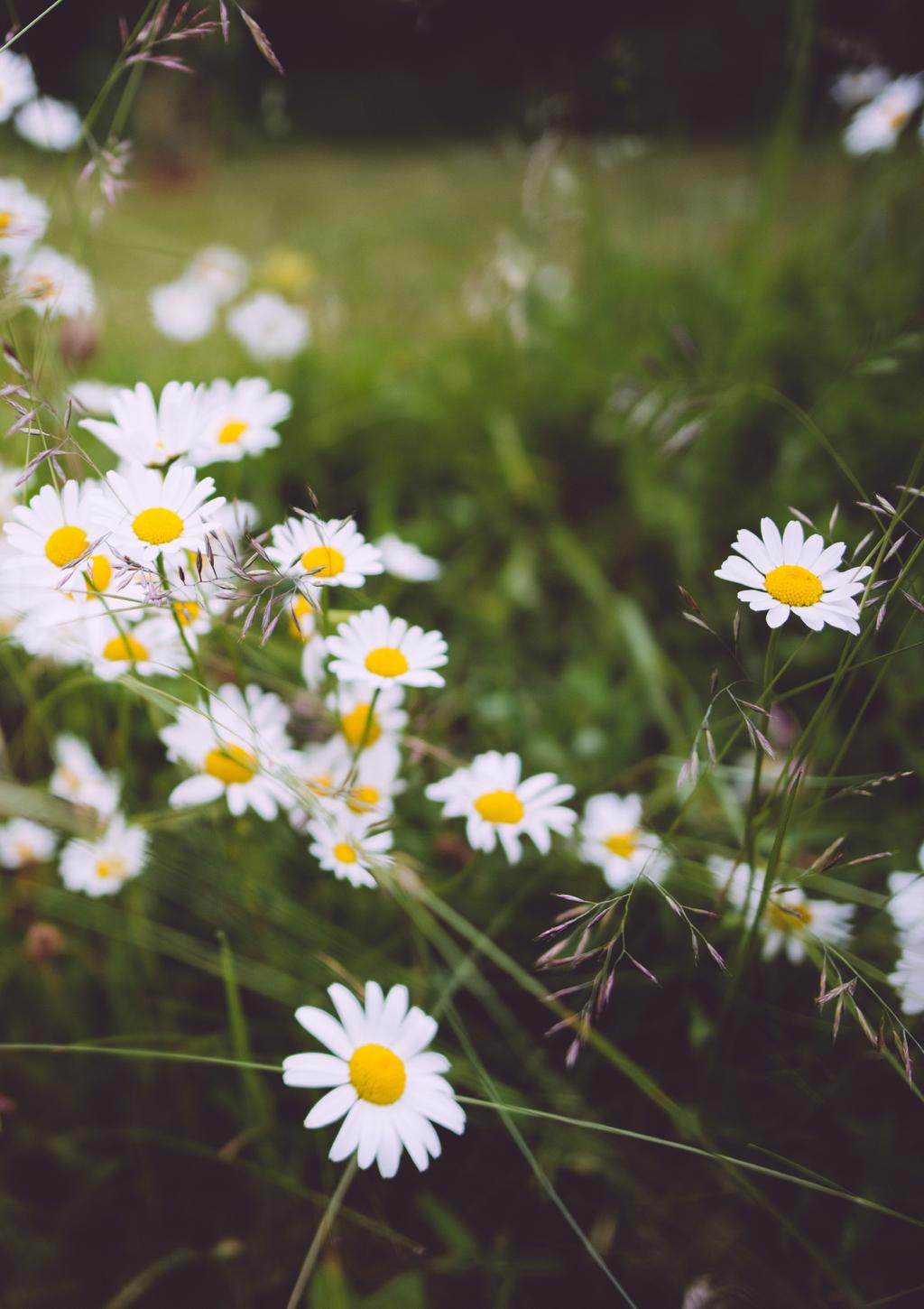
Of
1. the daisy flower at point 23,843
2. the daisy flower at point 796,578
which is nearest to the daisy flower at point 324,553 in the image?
the daisy flower at point 796,578

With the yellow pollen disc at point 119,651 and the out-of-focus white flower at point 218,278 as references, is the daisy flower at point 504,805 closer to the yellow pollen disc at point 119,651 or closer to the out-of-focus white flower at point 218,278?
the yellow pollen disc at point 119,651

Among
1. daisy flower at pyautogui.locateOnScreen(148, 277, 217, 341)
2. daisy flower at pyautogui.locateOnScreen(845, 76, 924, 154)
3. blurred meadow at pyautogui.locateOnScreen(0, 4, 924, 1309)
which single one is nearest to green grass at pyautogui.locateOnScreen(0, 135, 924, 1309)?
blurred meadow at pyautogui.locateOnScreen(0, 4, 924, 1309)

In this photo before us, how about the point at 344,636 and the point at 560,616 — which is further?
the point at 560,616

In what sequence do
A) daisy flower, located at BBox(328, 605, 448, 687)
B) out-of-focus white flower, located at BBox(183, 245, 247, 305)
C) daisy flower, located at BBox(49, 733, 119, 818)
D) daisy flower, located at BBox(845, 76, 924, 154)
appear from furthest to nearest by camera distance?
out-of-focus white flower, located at BBox(183, 245, 247, 305) < daisy flower, located at BBox(845, 76, 924, 154) < daisy flower, located at BBox(49, 733, 119, 818) < daisy flower, located at BBox(328, 605, 448, 687)

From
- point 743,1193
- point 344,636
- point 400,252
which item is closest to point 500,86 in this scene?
point 400,252

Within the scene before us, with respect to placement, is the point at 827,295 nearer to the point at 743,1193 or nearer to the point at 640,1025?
the point at 640,1025

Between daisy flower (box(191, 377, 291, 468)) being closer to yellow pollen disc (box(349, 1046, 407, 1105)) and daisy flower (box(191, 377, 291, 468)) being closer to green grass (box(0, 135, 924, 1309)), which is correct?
green grass (box(0, 135, 924, 1309))

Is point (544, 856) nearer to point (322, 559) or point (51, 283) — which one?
point (322, 559)
